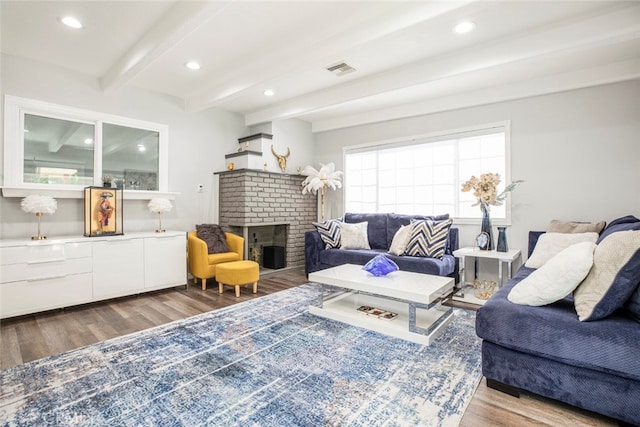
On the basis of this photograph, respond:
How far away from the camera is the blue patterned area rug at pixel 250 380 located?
1652 millimetres

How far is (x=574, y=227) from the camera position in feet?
11.1

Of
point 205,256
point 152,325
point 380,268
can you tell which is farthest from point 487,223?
point 152,325

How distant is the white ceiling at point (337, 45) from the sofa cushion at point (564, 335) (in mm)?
2052

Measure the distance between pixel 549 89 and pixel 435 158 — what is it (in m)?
1.56

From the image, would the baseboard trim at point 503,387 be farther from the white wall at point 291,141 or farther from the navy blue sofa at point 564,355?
the white wall at point 291,141

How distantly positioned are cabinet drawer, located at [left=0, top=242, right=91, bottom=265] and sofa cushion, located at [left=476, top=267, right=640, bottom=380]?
3852 millimetres

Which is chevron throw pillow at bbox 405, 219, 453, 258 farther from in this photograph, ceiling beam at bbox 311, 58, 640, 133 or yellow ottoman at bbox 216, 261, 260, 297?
yellow ottoman at bbox 216, 261, 260, 297

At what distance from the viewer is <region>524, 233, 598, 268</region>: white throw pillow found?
10.2ft

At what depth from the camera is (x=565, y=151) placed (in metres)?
3.76

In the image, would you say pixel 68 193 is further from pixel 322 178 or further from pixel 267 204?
pixel 322 178

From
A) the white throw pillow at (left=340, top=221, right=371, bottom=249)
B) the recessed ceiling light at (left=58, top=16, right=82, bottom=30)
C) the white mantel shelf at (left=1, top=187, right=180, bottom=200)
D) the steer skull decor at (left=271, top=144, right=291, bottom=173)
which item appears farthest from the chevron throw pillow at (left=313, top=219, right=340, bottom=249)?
the recessed ceiling light at (left=58, top=16, right=82, bottom=30)

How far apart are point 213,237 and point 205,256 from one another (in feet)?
Result: 1.63

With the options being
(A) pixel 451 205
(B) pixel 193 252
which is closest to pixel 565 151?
(A) pixel 451 205

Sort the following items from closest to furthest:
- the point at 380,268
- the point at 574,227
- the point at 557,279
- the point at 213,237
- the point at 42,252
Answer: the point at 557,279
the point at 380,268
the point at 42,252
the point at 574,227
the point at 213,237
